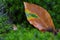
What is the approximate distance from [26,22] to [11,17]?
0.71 ft

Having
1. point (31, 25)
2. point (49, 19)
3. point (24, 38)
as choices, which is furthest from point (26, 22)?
point (24, 38)

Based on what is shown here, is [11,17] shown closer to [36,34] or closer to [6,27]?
[6,27]

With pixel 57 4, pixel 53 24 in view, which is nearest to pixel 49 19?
pixel 53 24

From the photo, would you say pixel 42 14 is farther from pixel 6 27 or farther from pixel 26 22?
pixel 6 27

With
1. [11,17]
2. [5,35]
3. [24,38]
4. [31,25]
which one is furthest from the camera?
[11,17]

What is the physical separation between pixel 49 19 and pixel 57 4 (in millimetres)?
289

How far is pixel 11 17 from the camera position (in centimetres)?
281

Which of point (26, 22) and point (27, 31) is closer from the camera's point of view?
point (27, 31)

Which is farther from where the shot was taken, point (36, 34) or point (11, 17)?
point (11, 17)

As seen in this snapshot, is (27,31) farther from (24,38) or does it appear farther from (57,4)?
(57,4)

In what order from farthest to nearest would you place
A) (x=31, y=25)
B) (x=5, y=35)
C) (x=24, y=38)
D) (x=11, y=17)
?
(x=11, y=17), (x=31, y=25), (x=5, y=35), (x=24, y=38)

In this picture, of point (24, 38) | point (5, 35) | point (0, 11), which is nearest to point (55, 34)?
point (24, 38)

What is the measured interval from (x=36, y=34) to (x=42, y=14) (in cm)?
36

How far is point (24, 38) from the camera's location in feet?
7.50
